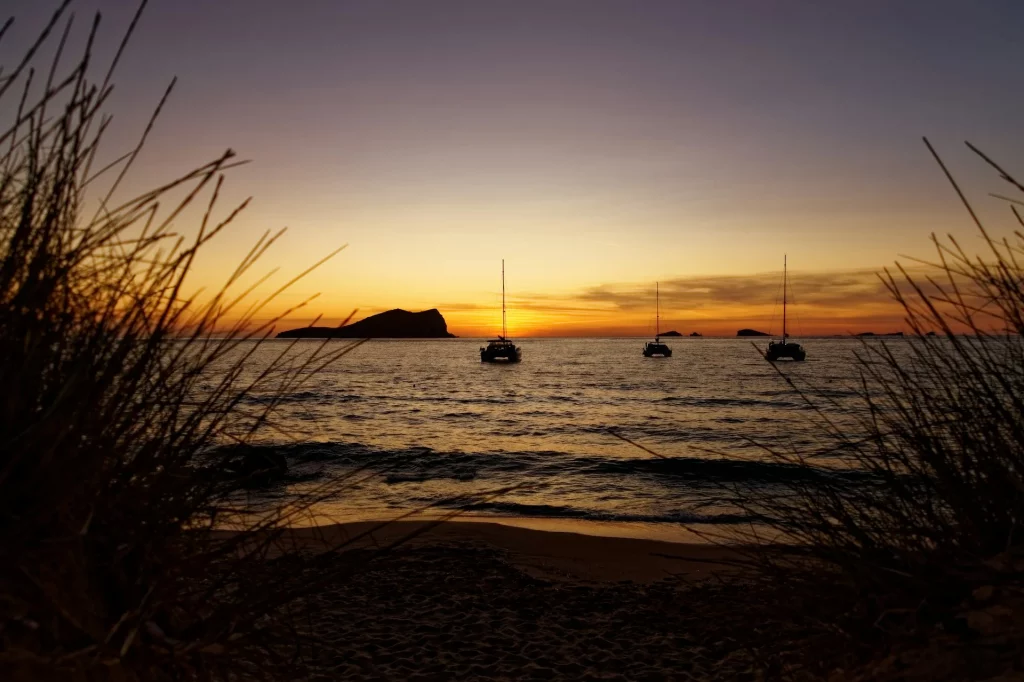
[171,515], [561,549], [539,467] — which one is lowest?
[539,467]

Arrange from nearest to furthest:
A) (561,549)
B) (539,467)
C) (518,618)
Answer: (518,618) → (561,549) → (539,467)

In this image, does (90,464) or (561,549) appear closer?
(90,464)

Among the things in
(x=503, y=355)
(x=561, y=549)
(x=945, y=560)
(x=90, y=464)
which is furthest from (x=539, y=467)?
(x=503, y=355)

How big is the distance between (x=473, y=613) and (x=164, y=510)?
4.87 meters

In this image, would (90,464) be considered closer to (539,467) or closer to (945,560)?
(945,560)

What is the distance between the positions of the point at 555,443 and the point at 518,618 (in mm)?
16486

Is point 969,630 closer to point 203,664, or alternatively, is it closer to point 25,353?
point 203,664

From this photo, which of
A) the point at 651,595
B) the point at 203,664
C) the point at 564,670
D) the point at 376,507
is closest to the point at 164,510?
the point at 203,664

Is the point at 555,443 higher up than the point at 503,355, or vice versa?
the point at 503,355

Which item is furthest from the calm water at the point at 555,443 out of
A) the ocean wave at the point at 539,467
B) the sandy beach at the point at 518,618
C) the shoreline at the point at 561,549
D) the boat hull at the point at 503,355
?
the boat hull at the point at 503,355

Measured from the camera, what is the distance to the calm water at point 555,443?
12.8 meters

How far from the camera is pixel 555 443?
74.4ft

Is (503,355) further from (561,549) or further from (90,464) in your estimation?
(90,464)

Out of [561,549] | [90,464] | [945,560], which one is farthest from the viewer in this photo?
[561,549]
